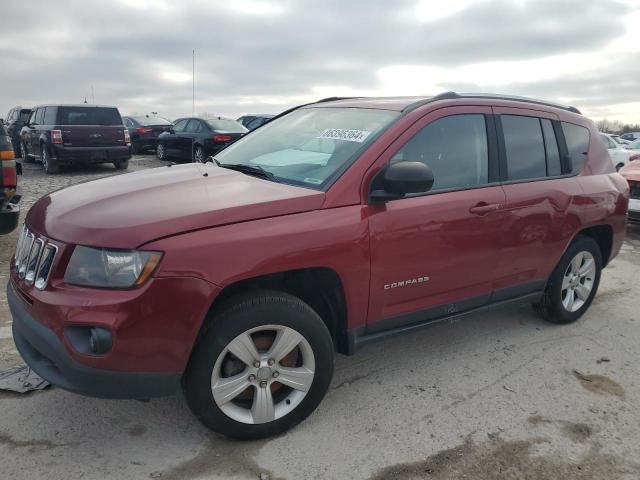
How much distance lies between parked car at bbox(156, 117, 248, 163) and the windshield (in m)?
9.08

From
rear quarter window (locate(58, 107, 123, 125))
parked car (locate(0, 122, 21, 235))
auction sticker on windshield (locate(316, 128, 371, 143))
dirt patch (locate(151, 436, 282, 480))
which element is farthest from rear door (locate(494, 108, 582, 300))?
rear quarter window (locate(58, 107, 123, 125))

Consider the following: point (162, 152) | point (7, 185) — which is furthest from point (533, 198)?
point (162, 152)

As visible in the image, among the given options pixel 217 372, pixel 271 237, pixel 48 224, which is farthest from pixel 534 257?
pixel 48 224

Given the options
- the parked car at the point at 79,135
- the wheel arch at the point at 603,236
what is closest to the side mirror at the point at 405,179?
the wheel arch at the point at 603,236

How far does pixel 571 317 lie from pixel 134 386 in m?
3.54

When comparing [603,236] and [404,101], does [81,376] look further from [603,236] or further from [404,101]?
[603,236]

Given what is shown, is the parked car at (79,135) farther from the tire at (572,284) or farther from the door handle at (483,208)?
the door handle at (483,208)

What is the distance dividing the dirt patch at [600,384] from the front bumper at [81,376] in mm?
2598

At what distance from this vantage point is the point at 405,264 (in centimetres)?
296

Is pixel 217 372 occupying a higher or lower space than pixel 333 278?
lower

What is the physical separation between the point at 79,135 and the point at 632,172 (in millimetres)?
11272

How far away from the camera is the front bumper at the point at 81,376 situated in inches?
89.5

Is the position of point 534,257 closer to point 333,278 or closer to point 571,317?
point 571,317

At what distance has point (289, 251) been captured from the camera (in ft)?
8.30
